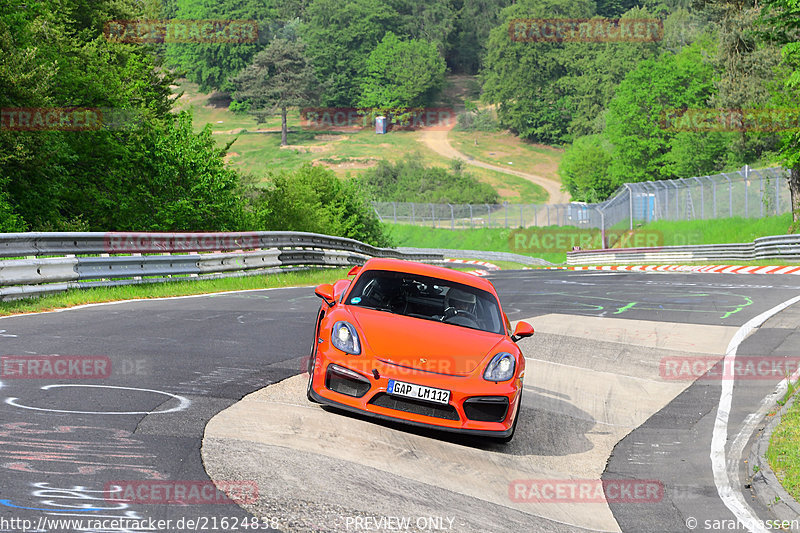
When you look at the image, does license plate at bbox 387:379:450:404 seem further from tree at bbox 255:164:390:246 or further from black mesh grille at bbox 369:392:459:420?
tree at bbox 255:164:390:246

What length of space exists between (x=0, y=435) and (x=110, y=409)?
110 cm

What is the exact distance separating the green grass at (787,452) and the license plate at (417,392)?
2548 mm

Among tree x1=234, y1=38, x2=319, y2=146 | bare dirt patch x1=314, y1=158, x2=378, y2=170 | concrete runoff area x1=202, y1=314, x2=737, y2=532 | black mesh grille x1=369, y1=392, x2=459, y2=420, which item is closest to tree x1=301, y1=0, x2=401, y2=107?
tree x1=234, y1=38, x2=319, y2=146

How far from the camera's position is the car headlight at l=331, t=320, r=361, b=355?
741cm

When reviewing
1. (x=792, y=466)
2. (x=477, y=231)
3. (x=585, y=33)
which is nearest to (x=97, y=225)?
(x=792, y=466)

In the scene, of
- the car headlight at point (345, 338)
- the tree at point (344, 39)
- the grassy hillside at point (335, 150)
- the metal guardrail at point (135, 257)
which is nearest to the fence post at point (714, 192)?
the metal guardrail at point (135, 257)

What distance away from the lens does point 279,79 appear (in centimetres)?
15412

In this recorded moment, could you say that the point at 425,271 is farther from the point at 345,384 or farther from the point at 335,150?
the point at 335,150

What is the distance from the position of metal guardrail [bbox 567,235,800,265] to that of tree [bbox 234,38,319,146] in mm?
102137

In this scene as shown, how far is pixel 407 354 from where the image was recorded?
729 centimetres

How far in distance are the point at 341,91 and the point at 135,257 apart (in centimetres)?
16333

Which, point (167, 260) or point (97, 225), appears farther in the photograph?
point (97, 225)

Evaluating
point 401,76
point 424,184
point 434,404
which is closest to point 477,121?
point 401,76

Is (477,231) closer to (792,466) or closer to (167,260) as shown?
(167,260)
